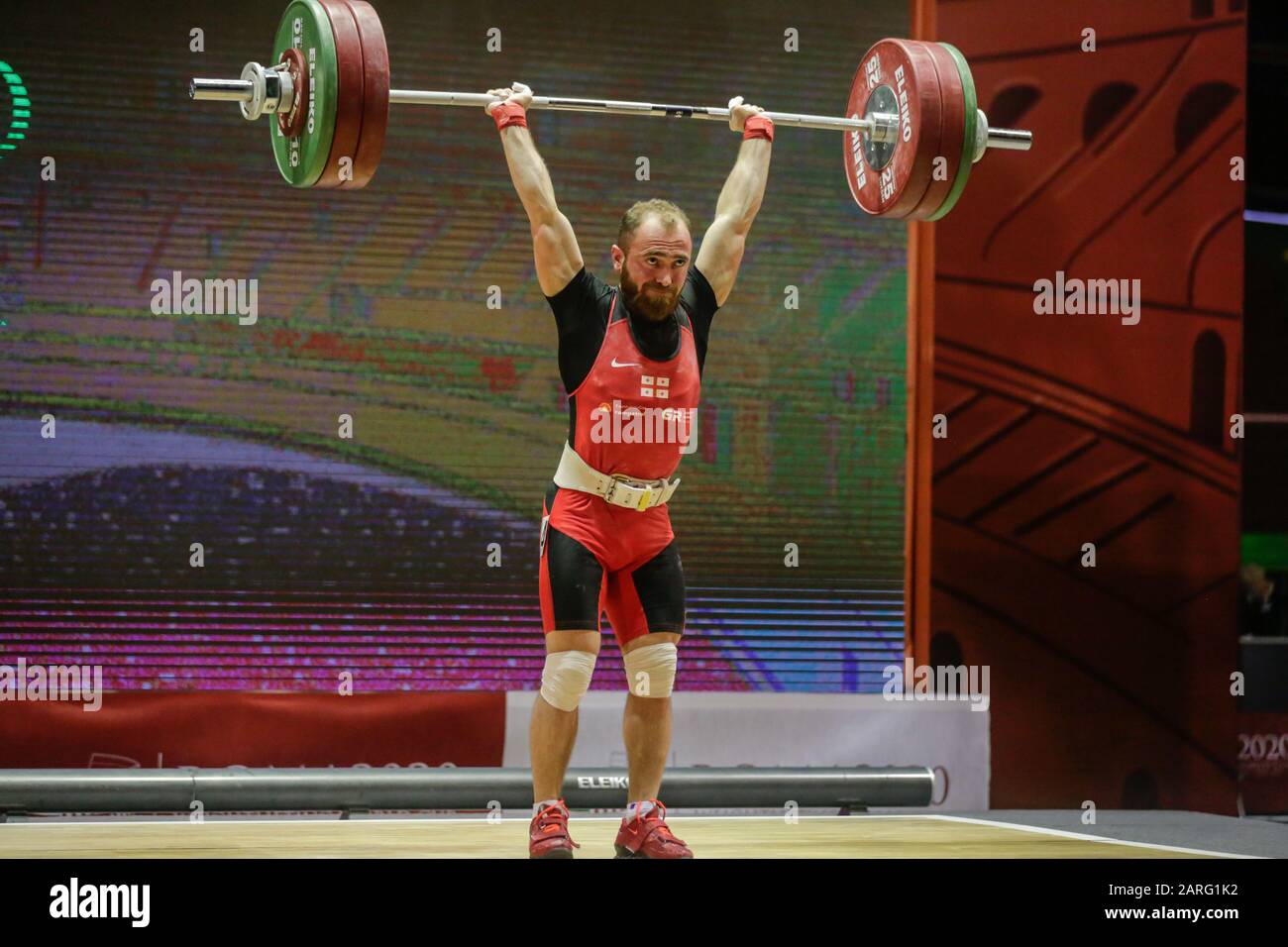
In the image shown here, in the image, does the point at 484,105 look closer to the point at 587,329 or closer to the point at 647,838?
the point at 587,329

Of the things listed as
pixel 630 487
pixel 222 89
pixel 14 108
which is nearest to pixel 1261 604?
pixel 630 487

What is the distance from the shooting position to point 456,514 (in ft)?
18.0

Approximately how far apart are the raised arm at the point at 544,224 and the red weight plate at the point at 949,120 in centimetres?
112

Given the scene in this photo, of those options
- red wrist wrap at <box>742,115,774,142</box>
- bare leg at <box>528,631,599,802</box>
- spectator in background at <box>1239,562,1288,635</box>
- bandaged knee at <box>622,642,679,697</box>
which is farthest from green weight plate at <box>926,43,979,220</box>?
spectator in background at <box>1239,562,1288,635</box>

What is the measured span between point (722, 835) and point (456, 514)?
2.05m

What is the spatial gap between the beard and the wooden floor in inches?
49.2

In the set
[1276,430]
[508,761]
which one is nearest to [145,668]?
[508,761]

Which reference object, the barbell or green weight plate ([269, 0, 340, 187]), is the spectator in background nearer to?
the barbell

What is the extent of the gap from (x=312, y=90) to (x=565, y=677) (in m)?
1.56

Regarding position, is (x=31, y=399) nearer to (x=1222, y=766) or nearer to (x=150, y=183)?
(x=150, y=183)

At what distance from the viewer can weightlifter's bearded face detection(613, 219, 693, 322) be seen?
324cm

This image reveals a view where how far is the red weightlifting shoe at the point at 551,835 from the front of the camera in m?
3.07

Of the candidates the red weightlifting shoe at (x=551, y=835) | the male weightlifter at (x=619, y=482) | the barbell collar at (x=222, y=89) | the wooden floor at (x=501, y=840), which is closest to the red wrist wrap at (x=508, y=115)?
the male weightlifter at (x=619, y=482)

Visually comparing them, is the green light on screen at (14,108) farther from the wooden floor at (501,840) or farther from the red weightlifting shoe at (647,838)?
the red weightlifting shoe at (647,838)
